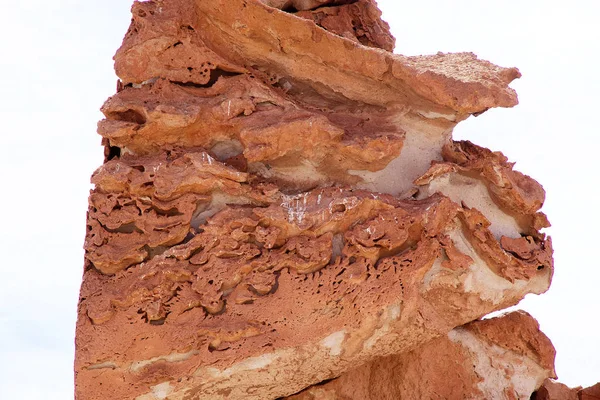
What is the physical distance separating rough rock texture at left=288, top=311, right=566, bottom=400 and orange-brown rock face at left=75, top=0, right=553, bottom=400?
9cm

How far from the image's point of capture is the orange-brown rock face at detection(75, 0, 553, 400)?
353cm

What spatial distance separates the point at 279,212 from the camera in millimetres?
3646

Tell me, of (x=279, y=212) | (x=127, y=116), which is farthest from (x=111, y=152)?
(x=279, y=212)

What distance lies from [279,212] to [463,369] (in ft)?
3.87

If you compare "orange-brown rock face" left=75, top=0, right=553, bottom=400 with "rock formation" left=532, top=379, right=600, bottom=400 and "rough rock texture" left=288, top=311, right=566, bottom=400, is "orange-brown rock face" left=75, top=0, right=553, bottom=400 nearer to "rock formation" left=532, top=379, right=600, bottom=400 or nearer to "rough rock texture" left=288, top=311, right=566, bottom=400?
"rough rock texture" left=288, top=311, right=566, bottom=400

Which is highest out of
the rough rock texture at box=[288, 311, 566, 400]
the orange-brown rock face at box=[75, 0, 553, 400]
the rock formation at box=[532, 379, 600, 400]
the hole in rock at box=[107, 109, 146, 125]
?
the hole in rock at box=[107, 109, 146, 125]

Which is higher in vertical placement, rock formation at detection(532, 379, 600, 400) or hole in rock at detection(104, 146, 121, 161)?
hole in rock at detection(104, 146, 121, 161)

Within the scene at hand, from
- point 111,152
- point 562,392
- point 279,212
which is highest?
point 111,152

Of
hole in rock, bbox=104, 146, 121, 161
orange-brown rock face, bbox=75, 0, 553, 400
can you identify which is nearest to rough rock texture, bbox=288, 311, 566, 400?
orange-brown rock face, bbox=75, 0, 553, 400

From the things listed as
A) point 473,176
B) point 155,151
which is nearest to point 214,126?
point 155,151

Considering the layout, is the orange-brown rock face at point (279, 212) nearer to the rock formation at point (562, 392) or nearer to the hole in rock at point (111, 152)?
the hole in rock at point (111, 152)

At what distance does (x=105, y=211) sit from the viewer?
3650mm

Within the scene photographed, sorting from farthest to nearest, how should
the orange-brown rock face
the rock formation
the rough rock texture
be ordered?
the rock formation, the rough rock texture, the orange-brown rock face

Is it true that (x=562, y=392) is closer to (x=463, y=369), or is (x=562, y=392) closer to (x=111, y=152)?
(x=463, y=369)
